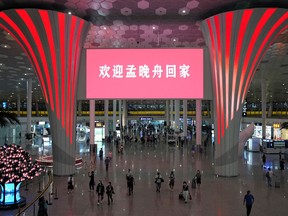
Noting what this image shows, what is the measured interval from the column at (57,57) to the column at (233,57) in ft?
21.3

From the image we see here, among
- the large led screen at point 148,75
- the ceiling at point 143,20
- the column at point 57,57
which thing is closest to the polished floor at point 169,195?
the column at point 57,57

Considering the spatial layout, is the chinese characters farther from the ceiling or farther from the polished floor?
the polished floor

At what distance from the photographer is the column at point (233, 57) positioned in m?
15.0

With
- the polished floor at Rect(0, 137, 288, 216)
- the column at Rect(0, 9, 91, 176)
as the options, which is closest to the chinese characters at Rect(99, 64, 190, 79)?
the column at Rect(0, 9, 91, 176)

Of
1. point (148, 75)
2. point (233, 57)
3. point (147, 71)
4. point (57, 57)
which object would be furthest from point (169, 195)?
point (57, 57)

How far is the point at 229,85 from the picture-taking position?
1633cm

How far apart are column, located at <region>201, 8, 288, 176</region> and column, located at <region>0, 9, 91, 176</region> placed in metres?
6.48

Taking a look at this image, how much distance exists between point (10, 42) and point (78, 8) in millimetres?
8235

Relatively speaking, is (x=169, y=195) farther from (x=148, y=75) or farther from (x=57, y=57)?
(x=57, y=57)

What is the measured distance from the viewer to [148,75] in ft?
51.8

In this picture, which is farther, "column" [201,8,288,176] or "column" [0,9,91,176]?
"column" [0,9,91,176]

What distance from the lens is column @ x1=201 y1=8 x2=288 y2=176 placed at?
1500 centimetres

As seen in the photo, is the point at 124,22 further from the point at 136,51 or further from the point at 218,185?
the point at 218,185

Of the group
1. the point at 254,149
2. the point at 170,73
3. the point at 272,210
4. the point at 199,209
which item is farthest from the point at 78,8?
the point at 254,149
